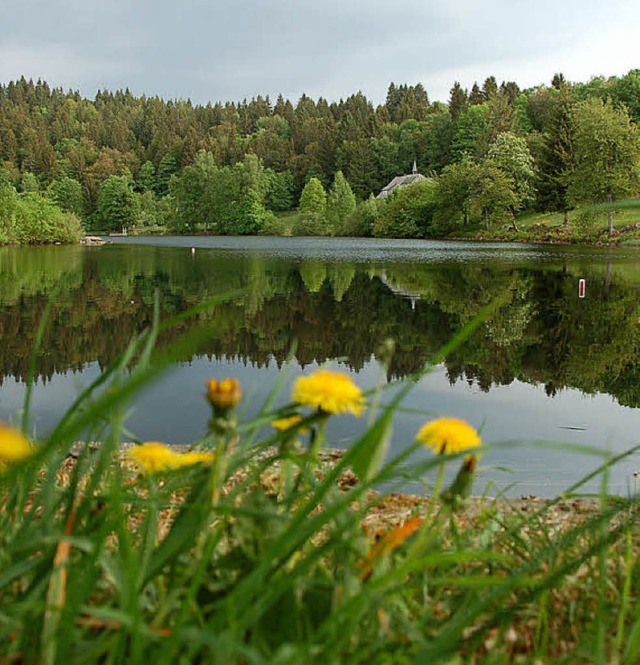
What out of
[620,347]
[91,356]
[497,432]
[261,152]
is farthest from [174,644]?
[261,152]

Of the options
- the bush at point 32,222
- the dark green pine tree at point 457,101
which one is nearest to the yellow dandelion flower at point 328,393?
the bush at point 32,222

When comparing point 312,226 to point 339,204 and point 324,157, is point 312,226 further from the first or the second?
point 324,157

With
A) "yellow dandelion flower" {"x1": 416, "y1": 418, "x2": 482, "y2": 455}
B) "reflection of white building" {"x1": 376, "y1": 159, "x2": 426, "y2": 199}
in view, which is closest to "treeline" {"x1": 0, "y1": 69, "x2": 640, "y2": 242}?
"reflection of white building" {"x1": 376, "y1": 159, "x2": 426, "y2": 199}

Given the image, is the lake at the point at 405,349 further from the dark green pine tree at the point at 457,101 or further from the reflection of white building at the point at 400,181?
the dark green pine tree at the point at 457,101

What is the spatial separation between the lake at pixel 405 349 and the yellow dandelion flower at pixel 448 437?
0.05 meters

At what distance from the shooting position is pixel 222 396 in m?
0.73

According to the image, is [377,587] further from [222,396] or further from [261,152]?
[261,152]

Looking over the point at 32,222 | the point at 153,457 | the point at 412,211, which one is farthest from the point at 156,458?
the point at 412,211

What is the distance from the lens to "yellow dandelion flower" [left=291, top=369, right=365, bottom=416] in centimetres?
80

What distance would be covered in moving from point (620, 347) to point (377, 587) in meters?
8.26

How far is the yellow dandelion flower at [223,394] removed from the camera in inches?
29.0

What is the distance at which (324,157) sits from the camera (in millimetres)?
90188

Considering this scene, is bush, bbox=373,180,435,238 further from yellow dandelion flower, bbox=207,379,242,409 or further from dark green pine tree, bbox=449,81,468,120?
yellow dandelion flower, bbox=207,379,242,409

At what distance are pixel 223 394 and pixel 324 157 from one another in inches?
3655
